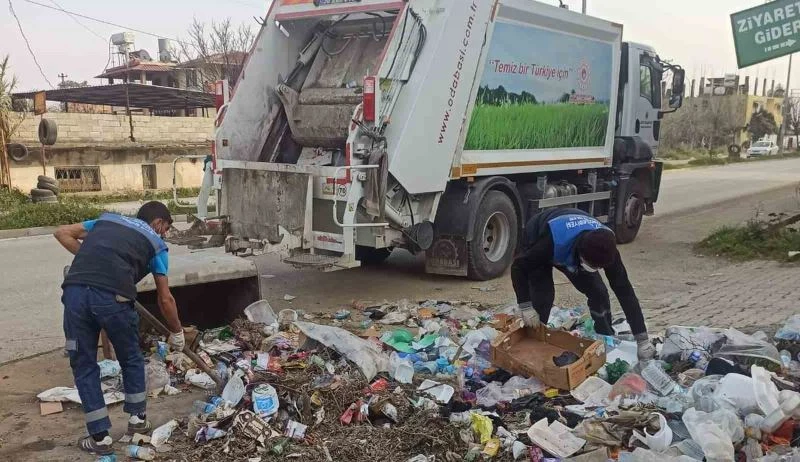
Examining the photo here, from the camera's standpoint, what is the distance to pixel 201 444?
352 cm

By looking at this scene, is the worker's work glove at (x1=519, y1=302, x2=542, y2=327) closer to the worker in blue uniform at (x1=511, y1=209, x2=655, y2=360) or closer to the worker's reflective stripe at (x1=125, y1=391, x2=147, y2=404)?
the worker in blue uniform at (x1=511, y1=209, x2=655, y2=360)

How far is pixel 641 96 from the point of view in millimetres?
10000

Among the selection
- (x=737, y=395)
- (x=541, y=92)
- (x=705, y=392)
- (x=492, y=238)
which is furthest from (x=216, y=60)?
(x=737, y=395)

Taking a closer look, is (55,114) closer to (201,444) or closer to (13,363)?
(13,363)

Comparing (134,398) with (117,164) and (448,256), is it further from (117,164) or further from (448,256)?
(117,164)

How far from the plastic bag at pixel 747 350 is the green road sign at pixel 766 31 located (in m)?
4.54

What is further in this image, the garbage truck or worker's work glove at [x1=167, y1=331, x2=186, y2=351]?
the garbage truck

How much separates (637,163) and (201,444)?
26.7 ft

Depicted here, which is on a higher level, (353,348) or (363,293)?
(353,348)

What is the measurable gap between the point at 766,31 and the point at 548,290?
4.82 m

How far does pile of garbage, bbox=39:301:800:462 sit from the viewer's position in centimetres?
329

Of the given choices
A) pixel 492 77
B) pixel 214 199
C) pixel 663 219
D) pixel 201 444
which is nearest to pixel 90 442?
pixel 201 444

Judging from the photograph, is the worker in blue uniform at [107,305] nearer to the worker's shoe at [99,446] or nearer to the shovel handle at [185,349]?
the worker's shoe at [99,446]

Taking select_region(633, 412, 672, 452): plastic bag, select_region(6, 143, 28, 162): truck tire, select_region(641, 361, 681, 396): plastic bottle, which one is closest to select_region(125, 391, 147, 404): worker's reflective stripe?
select_region(633, 412, 672, 452): plastic bag
